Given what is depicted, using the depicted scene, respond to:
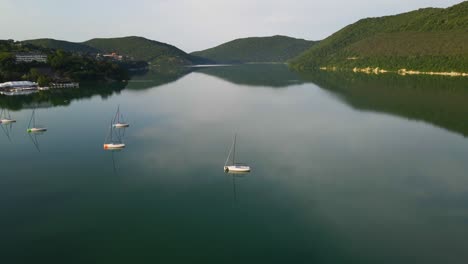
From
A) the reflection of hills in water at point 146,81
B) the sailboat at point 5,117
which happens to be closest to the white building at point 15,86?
the reflection of hills in water at point 146,81

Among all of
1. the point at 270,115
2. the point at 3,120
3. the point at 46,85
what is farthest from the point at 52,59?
the point at 270,115

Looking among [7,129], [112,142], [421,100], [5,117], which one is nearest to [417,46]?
[421,100]

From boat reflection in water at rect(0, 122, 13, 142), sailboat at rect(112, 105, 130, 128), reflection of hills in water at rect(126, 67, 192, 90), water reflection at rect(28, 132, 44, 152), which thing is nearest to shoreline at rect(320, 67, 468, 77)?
→ reflection of hills in water at rect(126, 67, 192, 90)

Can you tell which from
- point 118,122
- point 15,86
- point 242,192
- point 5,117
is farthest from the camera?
point 15,86

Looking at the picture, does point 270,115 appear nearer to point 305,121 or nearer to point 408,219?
point 305,121

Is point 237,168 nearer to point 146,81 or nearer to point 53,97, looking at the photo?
point 53,97

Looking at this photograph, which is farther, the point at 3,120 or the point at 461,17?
the point at 461,17

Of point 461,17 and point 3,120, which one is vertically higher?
point 461,17
